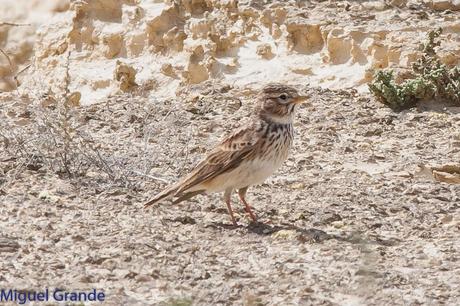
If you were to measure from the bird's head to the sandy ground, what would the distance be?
63 centimetres

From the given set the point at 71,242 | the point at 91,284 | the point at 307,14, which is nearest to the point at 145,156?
the point at 71,242

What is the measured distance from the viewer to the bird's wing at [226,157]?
7539 mm

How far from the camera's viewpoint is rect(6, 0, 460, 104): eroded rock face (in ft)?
34.7

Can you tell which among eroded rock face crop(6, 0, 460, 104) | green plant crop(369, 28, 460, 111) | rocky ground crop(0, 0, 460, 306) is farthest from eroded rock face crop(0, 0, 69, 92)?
green plant crop(369, 28, 460, 111)

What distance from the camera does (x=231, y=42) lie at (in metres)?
11.0

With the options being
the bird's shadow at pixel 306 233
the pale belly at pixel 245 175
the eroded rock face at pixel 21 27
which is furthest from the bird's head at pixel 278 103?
the eroded rock face at pixel 21 27

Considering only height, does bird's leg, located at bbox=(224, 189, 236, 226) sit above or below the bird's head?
below

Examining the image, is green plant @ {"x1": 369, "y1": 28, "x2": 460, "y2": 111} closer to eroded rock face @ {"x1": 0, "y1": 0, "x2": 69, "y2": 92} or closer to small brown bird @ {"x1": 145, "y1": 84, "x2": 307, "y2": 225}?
small brown bird @ {"x1": 145, "y1": 84, "x2": 307, "y2": 225}

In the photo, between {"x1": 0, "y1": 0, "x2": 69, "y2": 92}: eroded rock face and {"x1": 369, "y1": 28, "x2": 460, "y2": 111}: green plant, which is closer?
{"x1": 369, "y1": 28, "x2": 460, "y2": 111}: green plant

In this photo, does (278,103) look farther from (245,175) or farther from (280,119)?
(245,175)

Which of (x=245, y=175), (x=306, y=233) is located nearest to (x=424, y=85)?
(x=245, y=175)

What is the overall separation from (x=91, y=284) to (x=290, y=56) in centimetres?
491

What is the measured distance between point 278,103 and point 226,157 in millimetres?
578

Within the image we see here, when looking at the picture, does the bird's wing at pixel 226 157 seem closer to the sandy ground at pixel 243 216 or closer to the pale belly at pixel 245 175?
the pale belly at pixel 245 175
